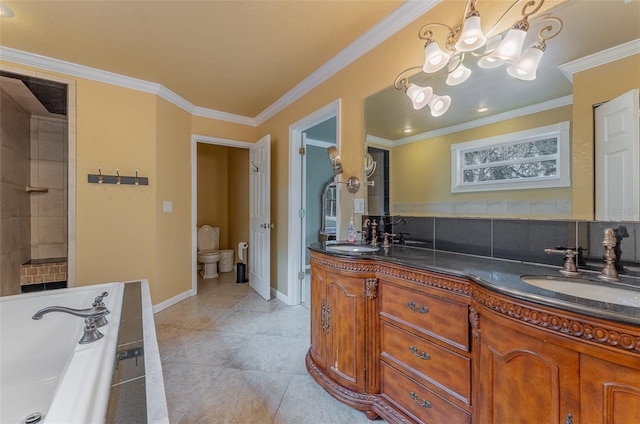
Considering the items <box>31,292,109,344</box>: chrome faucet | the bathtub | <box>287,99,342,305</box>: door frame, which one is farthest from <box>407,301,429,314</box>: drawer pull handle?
<box>287,99,342,305</box>: door frame

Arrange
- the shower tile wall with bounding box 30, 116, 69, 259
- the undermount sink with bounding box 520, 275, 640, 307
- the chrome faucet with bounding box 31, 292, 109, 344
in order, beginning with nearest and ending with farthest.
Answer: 1. the undermount sink with bounding box 520, 275, 640, 307
2. the chrome faucet with bounding box 31, 292, 109, 344
3. the shower tile wall with bounding box 30, 116, 69, 259

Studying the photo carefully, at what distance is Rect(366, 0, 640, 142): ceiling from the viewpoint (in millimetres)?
981

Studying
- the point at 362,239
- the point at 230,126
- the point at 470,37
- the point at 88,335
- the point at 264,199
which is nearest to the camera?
the point at 88,335

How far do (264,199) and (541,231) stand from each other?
270 centimetres

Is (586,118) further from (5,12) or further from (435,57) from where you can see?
(5,12)

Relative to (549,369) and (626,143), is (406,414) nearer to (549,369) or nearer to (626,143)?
(549,369)

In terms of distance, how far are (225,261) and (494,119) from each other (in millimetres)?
4337

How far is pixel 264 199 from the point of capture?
3242mm

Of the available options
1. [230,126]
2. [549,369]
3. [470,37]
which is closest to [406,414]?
[549,369]

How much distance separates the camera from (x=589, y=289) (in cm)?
92

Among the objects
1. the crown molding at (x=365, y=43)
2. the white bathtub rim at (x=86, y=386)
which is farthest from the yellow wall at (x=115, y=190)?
the white bathtub rim at (x=86, y=386)

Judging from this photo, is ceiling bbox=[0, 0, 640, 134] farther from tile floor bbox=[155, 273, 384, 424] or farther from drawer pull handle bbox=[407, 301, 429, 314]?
tile floor bbox=[155, 273, 384, 424]

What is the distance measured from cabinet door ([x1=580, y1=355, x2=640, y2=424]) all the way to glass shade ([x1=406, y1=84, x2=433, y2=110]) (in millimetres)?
1413

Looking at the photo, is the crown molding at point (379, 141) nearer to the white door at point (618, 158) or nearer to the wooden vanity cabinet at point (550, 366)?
the white door at point (618, 158)
